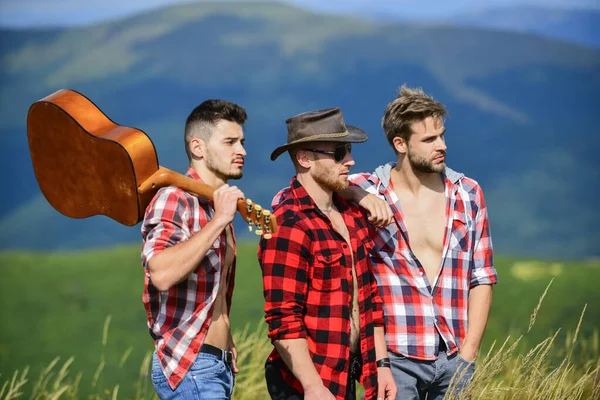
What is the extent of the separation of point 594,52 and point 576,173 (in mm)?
2796

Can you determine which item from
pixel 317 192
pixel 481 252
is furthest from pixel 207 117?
pixel 481 252

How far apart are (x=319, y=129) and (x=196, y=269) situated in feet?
2.64

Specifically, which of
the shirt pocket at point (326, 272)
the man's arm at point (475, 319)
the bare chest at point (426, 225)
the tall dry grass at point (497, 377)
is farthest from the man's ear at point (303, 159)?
the tall dry grass at point (497, 377)

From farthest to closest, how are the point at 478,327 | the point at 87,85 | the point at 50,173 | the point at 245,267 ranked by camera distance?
the point at 87,85 < the point at 245,267 < the point at 478,327 < the point at 50,173

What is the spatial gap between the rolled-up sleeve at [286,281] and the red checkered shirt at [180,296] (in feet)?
0.69

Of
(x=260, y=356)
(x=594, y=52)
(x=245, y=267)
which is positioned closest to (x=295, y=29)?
(x=594, y=52)

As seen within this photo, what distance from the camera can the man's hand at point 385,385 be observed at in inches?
144

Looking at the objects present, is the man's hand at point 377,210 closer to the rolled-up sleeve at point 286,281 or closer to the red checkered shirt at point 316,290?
the red checkered shirt at point 316,290

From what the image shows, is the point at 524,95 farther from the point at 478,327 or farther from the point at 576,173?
the point at 478,327

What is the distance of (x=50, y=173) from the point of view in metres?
3.54

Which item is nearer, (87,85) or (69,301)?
(69,301)

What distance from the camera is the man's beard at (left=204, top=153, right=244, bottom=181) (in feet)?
11.1

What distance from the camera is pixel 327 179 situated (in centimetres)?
350

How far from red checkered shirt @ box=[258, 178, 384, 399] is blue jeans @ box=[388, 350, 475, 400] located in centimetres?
33
